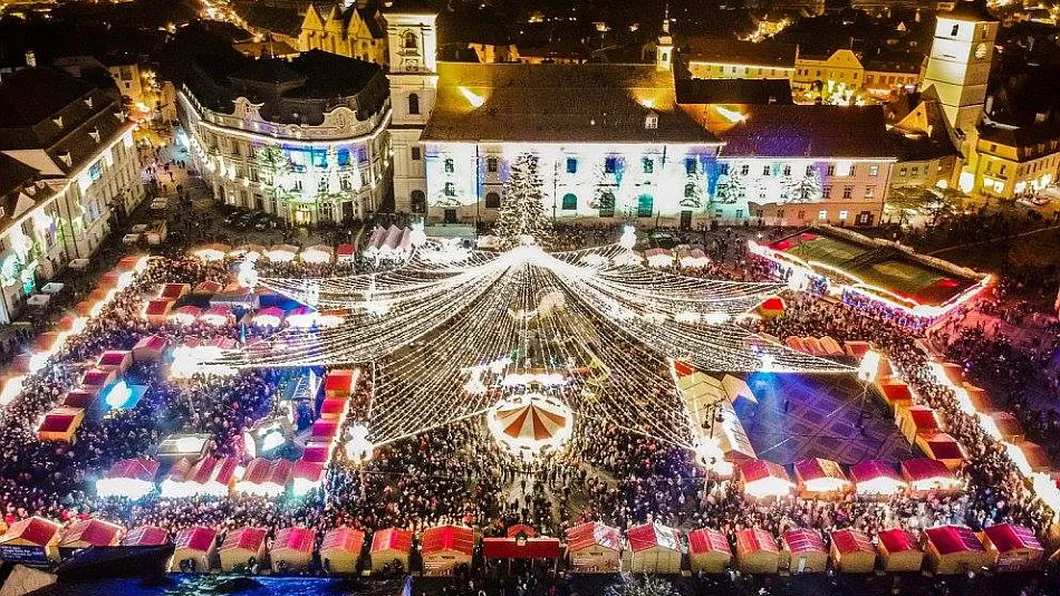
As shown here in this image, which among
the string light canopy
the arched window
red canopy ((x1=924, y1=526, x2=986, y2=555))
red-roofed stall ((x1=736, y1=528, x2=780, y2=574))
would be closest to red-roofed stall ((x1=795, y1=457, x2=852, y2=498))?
red canopy ((x1=924, y1=526, x2=986, y2=555))

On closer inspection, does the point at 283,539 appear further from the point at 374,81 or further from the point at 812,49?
the point at 812,49

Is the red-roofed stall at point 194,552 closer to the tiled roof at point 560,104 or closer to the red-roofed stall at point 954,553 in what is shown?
the red-roofed stall at point 954,553

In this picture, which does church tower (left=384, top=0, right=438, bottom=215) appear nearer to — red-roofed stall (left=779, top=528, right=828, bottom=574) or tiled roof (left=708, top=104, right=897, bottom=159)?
tiled roof (left=708, top=104, right=897, bottom=159)

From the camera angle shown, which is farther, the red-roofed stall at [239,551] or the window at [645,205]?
the window at [645,205]

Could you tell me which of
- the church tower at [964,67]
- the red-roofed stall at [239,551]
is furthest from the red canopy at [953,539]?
the church tower at [964,67]

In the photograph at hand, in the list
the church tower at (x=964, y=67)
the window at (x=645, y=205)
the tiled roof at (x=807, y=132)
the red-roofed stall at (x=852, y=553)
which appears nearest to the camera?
the red-roofed stall at (x=852, y=553)

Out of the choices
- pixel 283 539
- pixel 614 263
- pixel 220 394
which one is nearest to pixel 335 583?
pixel 283 539

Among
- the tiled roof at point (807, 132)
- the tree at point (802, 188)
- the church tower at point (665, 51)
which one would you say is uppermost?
the church tower at point (665, 51)
